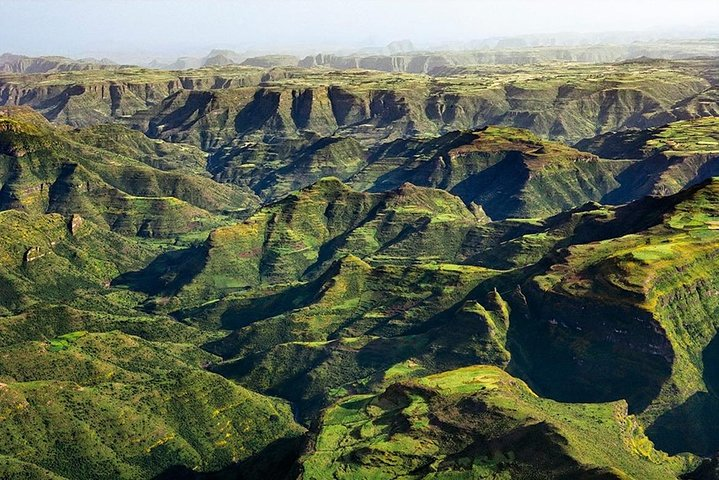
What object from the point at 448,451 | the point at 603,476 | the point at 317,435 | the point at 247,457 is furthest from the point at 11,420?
the point at 603,476

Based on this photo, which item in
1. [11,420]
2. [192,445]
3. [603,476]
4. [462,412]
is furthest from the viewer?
[192,445]

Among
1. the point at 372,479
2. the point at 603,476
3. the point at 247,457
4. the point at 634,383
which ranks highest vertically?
the point at 603,476

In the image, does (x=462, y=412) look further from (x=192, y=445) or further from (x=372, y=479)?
(x=192, y=445)

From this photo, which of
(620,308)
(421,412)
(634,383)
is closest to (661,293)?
(620,308)

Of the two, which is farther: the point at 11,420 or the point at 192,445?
the point at 192,445

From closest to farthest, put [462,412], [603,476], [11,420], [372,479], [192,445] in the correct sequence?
1. [603,476]
2. [372,479]
3. [462,412]
4. [11,420]
5. [192,445]

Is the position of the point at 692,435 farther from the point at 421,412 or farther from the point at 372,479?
the point at 372,479

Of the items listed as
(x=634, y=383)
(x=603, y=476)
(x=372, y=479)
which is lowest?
(x=634, y=383)

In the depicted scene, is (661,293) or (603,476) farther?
(661,293)

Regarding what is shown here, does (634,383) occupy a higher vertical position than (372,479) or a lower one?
lower
